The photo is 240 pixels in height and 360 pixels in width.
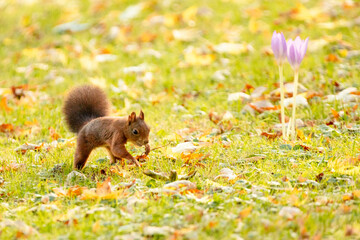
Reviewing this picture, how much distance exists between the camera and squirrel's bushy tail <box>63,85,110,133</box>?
11.5 ft

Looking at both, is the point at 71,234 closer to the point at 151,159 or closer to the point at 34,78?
the point at 151,159

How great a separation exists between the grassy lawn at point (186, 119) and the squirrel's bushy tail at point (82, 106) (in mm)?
214

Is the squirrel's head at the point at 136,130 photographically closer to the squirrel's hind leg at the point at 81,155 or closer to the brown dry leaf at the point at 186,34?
the squirrel's hind leg at the point at 81,155

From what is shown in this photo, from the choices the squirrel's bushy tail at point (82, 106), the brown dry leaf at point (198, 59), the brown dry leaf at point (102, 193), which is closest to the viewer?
the brown dry leaf at point (102, 193)

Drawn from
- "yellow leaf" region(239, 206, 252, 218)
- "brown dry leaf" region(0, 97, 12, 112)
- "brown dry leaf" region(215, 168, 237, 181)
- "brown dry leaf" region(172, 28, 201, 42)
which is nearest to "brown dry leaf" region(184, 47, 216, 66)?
"brown dry leaf" region(172, 28, 201, 42)

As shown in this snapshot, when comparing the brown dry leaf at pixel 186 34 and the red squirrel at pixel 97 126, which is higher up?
the brown dry leaf at pixel 186 34

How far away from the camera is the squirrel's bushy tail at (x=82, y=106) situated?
351cm

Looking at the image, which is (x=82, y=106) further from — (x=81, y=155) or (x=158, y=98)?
(x=158, y=98)

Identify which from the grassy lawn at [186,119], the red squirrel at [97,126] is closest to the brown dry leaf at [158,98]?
the grassy lawn at [186,119]

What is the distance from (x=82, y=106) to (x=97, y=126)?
36 centimetres

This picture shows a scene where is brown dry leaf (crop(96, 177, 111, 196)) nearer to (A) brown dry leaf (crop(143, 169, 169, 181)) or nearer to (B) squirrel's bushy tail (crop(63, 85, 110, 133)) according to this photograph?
(A) brown dry leaf (crop(143, 169, 169, 181))

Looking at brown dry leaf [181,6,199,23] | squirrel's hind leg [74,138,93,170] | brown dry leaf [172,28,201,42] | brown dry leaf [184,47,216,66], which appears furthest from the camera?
brown dry leaf [181,6,199,23]

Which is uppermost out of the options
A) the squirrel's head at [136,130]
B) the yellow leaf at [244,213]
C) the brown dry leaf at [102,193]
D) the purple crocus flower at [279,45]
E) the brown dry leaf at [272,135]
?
the purple crocus flower at [279,45]

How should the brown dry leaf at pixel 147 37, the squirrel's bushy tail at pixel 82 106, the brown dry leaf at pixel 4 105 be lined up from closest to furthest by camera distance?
the squirrel's bushy tail at pixel 82 106 → the brown dry leaf at pixel 4 105 → the brown dry leaf at pixel 147 37
